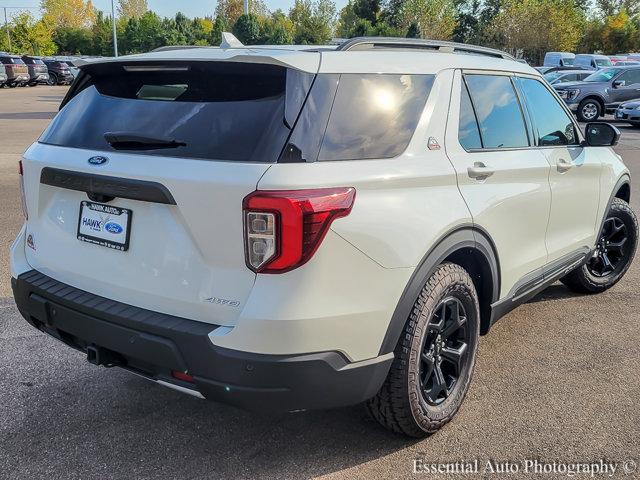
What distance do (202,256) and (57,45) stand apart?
8847 centimetres

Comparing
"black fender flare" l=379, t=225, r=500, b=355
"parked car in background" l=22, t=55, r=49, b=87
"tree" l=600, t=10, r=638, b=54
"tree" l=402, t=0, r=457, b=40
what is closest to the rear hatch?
"black fender flare" l=379, t=225, r=500, b=355

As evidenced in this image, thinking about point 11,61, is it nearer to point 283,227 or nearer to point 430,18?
point 430,18

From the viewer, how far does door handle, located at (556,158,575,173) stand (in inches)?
154

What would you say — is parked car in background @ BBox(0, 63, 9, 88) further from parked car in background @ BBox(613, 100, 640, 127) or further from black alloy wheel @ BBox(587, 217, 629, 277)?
black alloy wheel @ BBox(587, 217, 629, 277)

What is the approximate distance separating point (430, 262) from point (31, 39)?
82366 millimetres

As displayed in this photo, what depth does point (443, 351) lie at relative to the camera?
9.93ft

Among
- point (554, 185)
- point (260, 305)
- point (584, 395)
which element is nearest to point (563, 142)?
point (554, 185)

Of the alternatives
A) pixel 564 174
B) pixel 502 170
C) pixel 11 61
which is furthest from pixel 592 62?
pixel 11 61

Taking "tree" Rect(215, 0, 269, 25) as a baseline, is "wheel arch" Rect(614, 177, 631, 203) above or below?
below

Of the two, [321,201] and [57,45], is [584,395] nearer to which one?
[321,201]

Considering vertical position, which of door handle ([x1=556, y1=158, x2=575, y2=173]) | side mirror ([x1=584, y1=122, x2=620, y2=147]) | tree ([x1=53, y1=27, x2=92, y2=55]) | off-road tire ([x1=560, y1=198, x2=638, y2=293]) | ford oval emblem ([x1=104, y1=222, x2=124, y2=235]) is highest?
tree ([x1=53, y1=27, x2=92, y2=55])

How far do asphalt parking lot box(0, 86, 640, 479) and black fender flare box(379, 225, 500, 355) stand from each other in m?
0.68

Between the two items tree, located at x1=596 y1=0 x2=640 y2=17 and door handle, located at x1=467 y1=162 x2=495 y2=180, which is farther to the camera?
tree, located at x1=596 y1=0 x2=640 y2=17

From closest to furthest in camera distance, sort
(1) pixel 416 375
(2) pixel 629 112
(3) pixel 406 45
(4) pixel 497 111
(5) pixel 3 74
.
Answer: (1) pixel 416 375
(3) pixel 406 45
(4) pixel 497 111
(2) pixel 629 112
(5) pixel 3 74
